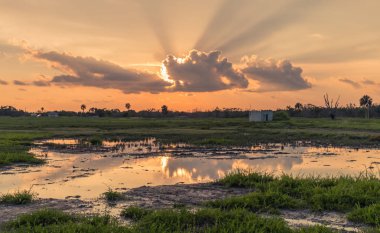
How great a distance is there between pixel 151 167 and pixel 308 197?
953 centimetres

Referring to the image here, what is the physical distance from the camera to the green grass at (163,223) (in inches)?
277

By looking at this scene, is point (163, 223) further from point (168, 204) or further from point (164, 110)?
point (164, 110)

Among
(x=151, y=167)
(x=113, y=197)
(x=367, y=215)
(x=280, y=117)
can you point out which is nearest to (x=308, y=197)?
(x=367, y=215)

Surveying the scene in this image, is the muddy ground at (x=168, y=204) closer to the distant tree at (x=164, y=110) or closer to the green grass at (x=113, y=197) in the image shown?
the green grass at (x=113, y=197)

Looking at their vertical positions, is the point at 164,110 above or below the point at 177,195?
above

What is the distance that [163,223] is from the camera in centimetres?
753

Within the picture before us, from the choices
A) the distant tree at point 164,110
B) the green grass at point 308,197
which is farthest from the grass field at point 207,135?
the distant tree at point 164,110

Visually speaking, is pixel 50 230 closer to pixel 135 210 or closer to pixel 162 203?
pixel 135 210

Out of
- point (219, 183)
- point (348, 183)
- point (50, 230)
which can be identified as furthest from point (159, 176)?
point (50, 230)

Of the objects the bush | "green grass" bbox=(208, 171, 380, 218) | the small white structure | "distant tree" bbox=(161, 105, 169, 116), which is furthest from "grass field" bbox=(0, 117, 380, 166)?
"distant tree" bbox=(161, 105, 169, 116)

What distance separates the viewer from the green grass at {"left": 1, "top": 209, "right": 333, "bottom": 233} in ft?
23.1

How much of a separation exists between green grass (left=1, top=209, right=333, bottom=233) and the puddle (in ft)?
10.7

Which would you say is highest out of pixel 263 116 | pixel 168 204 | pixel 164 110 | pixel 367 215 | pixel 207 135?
pixel 164 110

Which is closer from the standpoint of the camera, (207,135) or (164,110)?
(207,135)
